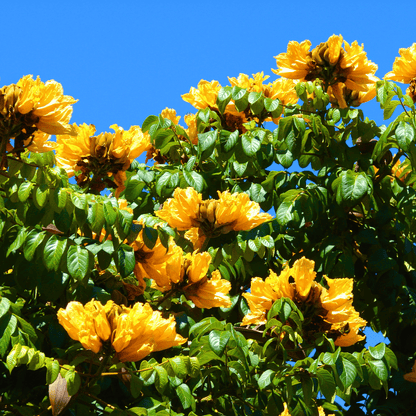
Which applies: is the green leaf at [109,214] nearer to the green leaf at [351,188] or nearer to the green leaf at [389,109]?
the green leaf at [351,188]

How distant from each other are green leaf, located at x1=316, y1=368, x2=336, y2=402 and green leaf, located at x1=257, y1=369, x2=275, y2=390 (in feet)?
0.62

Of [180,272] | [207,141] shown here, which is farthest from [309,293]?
[207,141]

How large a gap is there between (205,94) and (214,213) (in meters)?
1.69

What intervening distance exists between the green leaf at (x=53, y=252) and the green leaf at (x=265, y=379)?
37.9 inches

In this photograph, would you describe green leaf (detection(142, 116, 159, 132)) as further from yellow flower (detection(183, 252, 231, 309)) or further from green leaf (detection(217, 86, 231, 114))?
yellow flower (detection(183, 252, 231, 309))

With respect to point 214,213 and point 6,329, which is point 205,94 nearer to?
point 214,213

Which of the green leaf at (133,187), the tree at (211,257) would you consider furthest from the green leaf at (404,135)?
the green leaf at (133,187)

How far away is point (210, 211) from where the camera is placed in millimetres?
2930

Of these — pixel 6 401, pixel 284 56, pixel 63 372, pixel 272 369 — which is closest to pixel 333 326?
pixel 272 369

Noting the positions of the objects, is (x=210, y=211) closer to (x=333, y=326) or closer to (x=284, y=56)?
(x=333, y=326)

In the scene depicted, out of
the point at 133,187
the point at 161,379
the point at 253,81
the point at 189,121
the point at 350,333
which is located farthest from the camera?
the point at 189,121

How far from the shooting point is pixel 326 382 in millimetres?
2541

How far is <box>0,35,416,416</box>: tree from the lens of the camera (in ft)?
8.27

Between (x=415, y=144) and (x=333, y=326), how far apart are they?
154 centimetres
